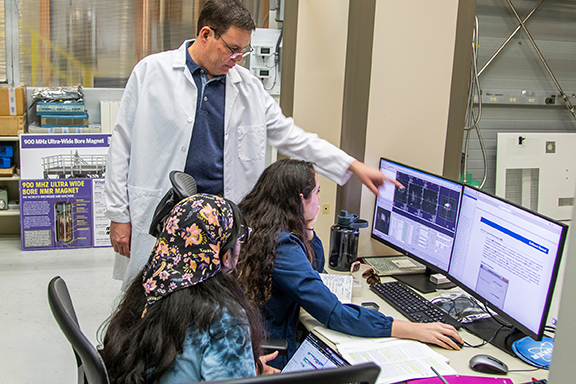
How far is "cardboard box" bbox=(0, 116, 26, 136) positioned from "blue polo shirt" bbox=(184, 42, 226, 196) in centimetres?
248

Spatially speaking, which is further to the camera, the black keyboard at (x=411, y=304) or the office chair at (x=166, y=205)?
the black keyboard at (x=411, y=304)

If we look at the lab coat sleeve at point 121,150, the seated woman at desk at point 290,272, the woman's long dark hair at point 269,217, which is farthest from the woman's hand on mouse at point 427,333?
the lab coat sleeve at point 121,150

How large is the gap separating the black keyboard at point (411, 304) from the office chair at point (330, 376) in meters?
0.84

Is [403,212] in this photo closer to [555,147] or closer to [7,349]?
[7,349]

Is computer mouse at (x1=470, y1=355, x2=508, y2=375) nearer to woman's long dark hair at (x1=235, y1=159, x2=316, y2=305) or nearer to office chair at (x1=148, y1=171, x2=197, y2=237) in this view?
woman's long dark hair at (x1=235, y1=159, x2=316, y2=305)

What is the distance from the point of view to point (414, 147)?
2.27m

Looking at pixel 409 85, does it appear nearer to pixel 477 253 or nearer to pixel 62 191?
pixel 477 253

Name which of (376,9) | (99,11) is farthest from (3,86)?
(376,9)

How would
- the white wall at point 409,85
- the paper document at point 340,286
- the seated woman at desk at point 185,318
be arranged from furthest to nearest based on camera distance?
the white wall at point 409,85 → the paper document at point 340,286 → the seated woman at desk at point 185,318

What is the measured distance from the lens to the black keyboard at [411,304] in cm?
163

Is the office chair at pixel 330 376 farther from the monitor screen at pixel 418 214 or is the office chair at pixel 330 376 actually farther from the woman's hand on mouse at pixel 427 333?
the monitor screen at pixel 418 214

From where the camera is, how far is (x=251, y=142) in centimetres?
203

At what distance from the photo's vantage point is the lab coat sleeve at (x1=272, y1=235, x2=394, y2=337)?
4.90ft

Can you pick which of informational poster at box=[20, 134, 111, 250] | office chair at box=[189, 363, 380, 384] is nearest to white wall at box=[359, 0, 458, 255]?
office chair at box=[189, 363, 380, 384]
